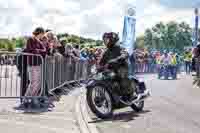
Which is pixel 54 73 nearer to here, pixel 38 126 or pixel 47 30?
pixel 47 30

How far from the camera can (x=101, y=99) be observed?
1051cm

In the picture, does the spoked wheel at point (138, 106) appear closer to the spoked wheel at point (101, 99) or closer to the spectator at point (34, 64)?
the spoked wheel at point (101, 99)

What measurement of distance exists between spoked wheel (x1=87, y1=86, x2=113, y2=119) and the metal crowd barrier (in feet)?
6.12

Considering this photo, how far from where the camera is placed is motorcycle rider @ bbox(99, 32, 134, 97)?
1077 centimetres

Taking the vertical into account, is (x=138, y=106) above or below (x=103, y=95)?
below

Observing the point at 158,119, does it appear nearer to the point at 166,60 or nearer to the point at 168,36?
the point at 166,60

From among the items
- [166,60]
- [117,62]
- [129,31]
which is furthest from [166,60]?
[117,62]

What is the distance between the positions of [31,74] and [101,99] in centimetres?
211

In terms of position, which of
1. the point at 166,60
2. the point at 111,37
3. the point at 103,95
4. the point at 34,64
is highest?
the point at 111,37

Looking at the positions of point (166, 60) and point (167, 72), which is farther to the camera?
point (166, 60)

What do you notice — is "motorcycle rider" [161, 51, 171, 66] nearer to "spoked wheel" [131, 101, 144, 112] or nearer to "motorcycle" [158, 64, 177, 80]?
"motorcycle" [158, 64, 177, 80]

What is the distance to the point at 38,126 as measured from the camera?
915cm

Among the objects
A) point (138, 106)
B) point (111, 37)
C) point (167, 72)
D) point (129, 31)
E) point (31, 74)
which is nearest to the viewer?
point (111, 37)

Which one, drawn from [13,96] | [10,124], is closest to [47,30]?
[13,96]
